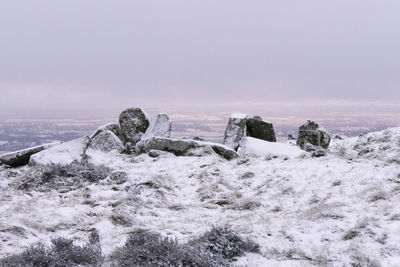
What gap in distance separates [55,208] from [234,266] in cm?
594

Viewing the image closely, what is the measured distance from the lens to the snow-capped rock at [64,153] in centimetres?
1505

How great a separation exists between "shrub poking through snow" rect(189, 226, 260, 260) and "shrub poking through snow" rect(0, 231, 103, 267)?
1832 millimetres

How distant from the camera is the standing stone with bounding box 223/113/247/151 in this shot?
20.0 metres

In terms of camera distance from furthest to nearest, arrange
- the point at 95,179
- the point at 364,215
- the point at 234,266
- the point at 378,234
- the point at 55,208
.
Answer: the point at 95,179, the point at 55,208, the point at 364,215, the point at 378,234, the point at 234,266

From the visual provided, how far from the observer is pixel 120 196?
1008cm

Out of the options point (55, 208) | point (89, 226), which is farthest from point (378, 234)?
point (55, 208)

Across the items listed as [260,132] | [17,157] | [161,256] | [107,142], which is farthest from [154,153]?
[161,256]

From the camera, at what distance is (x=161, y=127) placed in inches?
Answer: 835

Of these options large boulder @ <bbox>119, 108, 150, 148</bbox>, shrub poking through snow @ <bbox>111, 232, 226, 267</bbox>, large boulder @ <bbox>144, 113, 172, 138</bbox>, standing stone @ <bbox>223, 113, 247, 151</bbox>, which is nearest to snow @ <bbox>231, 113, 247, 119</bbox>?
standing stone @ <bbox>223, 113, 247, 151</bbox>

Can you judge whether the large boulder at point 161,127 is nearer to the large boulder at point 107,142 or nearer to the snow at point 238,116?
the large boulder at point 107,142

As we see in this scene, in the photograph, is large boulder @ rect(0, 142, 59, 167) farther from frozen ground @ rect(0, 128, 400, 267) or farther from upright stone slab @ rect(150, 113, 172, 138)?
upright stone slab @ rect(150, 113, 172, 138)

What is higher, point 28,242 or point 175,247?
point 175,247

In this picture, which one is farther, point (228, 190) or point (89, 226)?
point (228, 190)

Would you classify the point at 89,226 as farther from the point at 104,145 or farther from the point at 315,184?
the point at 104,145
